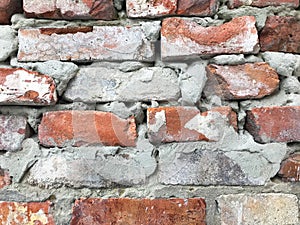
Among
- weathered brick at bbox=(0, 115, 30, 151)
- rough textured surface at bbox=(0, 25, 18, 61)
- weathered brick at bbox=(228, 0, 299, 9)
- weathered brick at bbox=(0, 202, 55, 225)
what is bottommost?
weathered brick at bbox=(0, 202, 55, 225)

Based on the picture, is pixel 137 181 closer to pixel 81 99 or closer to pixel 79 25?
pixel 81 99

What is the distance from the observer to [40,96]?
86cm

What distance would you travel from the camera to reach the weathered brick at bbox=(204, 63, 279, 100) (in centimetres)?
87

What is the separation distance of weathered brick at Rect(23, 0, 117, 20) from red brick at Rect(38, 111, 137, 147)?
19cm

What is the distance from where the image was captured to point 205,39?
2.84 ft

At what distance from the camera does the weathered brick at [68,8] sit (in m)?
0.87

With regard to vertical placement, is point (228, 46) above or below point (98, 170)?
above

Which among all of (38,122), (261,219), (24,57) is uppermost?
(24,57)

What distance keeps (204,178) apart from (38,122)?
34cm

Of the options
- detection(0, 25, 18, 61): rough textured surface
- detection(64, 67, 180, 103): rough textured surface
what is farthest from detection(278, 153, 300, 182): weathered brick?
detection(0, 25, 18, 61): rough textured surface

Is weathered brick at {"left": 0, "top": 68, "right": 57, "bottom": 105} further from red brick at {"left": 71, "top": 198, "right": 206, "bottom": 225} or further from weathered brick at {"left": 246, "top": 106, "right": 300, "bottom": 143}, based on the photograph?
weathered brick at {"left": 246, "top": 106, "right": 300, "bottom": 143}

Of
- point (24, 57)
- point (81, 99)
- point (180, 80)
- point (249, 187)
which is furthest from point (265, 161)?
point (24, 57)

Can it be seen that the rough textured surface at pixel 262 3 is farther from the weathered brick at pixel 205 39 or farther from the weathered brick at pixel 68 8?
the weathered brick at pixel 68 8

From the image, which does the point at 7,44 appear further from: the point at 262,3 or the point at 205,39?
the point at 262,3
